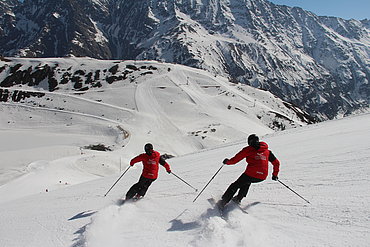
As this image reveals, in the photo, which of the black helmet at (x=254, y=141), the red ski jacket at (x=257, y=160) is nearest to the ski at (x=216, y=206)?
the red ski jacket at (x=257, y=160)


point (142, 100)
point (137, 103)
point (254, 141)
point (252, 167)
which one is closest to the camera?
point (254, 141)

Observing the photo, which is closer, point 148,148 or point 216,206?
point 216,206

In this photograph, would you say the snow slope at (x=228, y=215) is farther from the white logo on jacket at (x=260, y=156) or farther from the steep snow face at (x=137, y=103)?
the steep snow face at (x=137, y=103)

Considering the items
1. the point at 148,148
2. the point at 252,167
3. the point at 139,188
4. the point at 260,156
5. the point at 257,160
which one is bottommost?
the point at 139,188

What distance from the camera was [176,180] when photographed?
11.3 meters

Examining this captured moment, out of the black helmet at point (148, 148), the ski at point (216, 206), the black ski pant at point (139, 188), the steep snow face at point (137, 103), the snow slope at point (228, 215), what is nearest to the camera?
the snow slope at point (228, 215)

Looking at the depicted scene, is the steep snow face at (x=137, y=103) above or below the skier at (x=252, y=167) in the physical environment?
below

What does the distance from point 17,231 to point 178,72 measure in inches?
3168

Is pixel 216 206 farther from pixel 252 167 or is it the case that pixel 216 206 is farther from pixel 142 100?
pixel 142 100

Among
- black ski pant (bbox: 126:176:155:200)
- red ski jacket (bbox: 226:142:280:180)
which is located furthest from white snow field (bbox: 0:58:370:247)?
red ski jacket (bbox: 226:142:280:180)

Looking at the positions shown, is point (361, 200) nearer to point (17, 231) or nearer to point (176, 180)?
point (176, 180)

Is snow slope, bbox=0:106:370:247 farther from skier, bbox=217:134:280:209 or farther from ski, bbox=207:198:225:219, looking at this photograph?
skier, bbox=217:134:280:209

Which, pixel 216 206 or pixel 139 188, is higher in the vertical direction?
pixel 216 206

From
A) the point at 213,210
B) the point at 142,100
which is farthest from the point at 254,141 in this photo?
the point at 142,100
